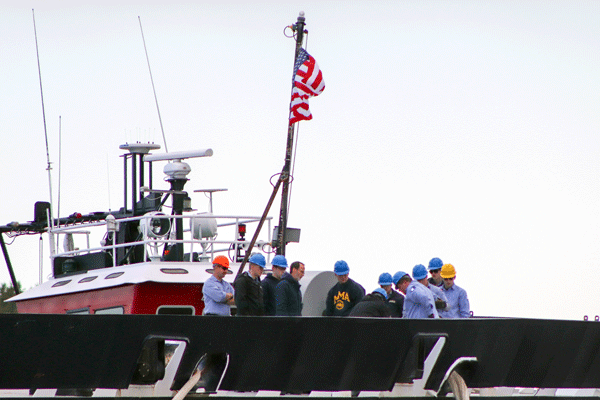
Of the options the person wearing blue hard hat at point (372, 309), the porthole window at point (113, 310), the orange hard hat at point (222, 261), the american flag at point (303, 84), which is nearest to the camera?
the person wearing blue hard hat at point (372, 309)

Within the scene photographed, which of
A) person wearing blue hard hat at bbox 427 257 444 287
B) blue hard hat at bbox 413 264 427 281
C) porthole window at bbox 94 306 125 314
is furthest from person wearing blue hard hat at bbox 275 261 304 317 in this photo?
porthole window at bbox 94 306 125 314

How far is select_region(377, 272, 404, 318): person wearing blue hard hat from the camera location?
1162 centimetres

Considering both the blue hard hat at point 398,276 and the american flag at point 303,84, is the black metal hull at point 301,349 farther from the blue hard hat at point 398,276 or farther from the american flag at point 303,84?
the american flag at point 303,84

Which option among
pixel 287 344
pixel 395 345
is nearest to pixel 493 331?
pixel 395 345

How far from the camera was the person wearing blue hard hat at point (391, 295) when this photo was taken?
11.6 m

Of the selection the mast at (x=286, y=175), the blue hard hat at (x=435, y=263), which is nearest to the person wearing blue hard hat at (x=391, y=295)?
the blue hard hat at (x=435, y=263)

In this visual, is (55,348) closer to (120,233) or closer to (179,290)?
(179,290)

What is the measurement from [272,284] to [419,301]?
1760 mm

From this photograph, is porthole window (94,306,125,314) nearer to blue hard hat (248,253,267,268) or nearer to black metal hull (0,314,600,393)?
blue hard hat (248,253,267,268)

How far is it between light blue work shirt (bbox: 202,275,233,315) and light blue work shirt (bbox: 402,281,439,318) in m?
2.15

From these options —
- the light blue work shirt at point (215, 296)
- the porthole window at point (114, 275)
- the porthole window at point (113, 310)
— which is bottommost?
the porthole window at point (113, 310)

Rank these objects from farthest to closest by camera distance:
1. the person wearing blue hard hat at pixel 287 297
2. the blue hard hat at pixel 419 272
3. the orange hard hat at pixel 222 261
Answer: the orange hard hat at pixel 222 261 < the person wearing blue hard hat at pixel 287 297 < the blue hard hat at pixel 419 272

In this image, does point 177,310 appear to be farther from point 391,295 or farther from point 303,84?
point 303,84

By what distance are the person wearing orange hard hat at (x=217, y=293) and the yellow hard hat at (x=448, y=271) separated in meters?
2.58
